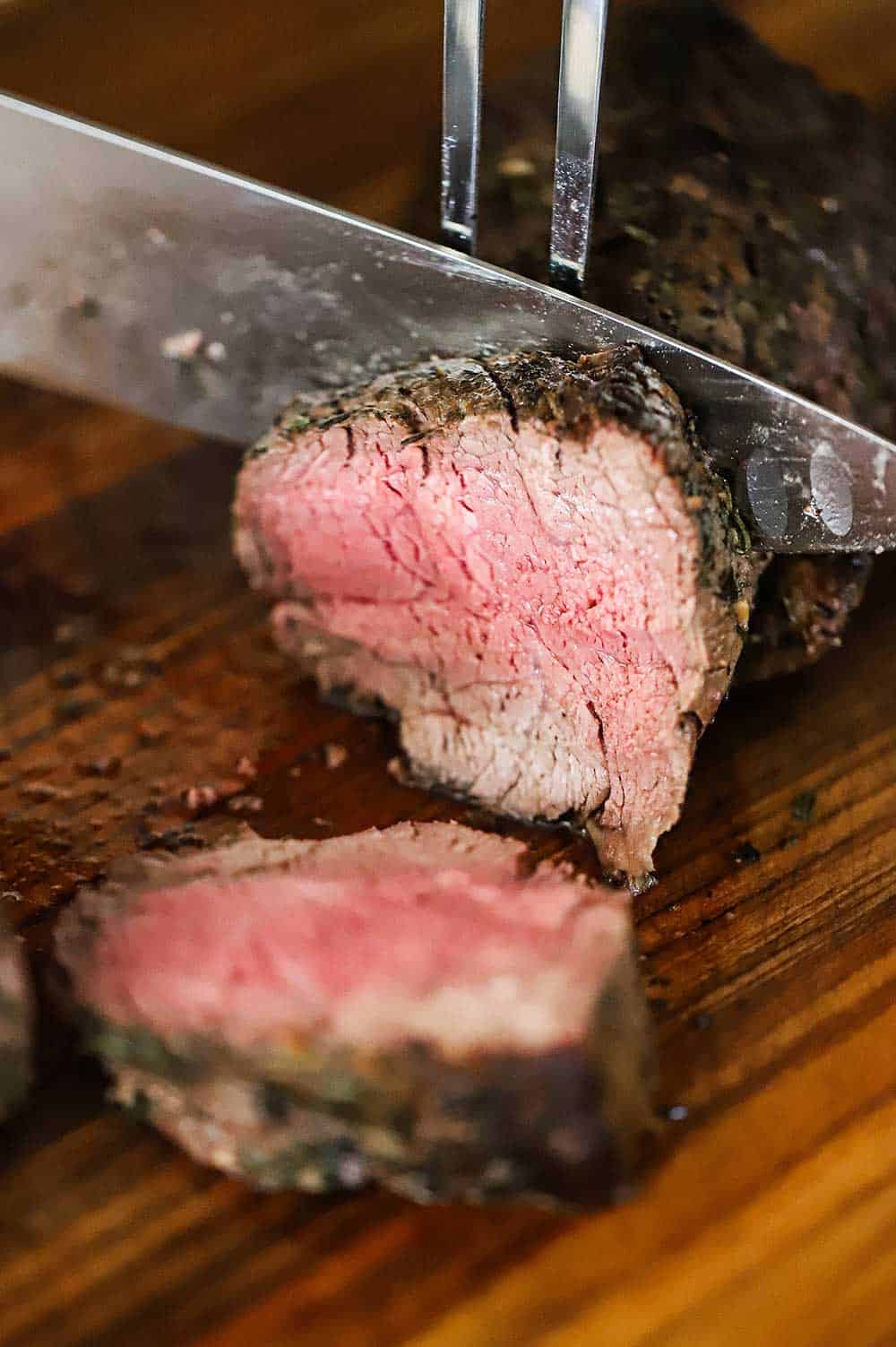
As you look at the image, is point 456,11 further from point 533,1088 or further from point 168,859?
point 533,1088

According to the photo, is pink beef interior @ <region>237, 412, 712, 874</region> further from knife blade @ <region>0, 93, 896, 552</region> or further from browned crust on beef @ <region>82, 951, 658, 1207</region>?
browned crust on beef @ <region>82, 951, 658, 1207</region>

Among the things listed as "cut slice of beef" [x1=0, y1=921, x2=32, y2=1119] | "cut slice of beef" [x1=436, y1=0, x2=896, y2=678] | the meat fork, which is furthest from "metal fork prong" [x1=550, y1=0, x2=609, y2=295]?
"cut slice of beef" [x1=0, y1=921, x2=32, y2=1119]

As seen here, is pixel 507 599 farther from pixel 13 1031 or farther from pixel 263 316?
pixel 13 1031

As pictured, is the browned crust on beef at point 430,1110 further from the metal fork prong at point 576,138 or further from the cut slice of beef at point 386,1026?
the metal fork prong at point 576,138

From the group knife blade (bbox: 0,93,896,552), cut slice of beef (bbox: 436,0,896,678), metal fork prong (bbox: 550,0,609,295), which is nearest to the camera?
metal fork prong (bbox: 550,0,609,295)

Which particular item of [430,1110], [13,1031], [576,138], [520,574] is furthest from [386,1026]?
[576,138]

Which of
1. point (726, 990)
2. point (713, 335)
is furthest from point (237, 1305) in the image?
point (713, 335)
